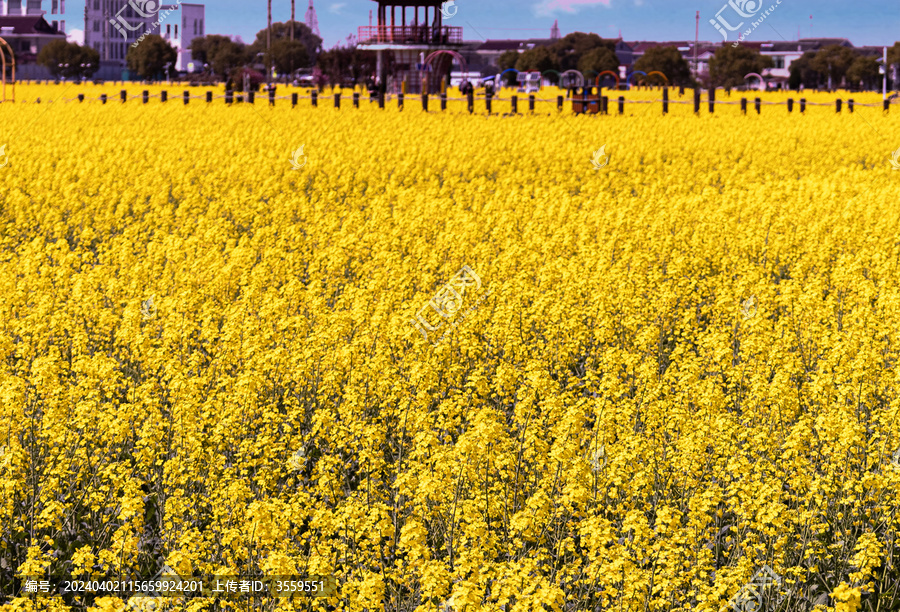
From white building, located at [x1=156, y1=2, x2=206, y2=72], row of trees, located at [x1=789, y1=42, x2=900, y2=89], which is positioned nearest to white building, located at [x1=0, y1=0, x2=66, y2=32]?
white building, located at [x1=156, y1=2, x2=206, y2=72]

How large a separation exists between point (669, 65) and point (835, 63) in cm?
1806

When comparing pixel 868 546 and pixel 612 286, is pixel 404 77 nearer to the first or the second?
pixel 612 286

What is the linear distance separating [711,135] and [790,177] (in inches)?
201

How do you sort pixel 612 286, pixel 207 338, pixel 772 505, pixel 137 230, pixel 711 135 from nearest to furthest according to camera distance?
pixel 772 505 → pixel 207 338 → pixel 612 286 → pixel 137 230 → pixel 711 135

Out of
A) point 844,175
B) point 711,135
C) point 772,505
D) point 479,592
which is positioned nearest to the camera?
point 479,592

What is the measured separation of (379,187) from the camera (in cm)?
1736

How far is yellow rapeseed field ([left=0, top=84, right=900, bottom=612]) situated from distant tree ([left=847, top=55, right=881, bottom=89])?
55.5 m

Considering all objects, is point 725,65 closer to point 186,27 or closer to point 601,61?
point 601,61

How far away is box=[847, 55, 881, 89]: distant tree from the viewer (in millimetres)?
66250

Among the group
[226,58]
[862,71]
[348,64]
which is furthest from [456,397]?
[226,58]

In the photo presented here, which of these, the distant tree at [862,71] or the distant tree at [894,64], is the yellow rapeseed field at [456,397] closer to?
the distant tree at [862,71]

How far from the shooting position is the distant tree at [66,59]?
76000 mm

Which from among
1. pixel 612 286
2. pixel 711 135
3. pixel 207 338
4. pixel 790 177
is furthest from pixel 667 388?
pixel 711 135

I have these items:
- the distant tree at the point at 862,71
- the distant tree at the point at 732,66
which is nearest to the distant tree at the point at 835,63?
the distant tree at the point at 862,71
